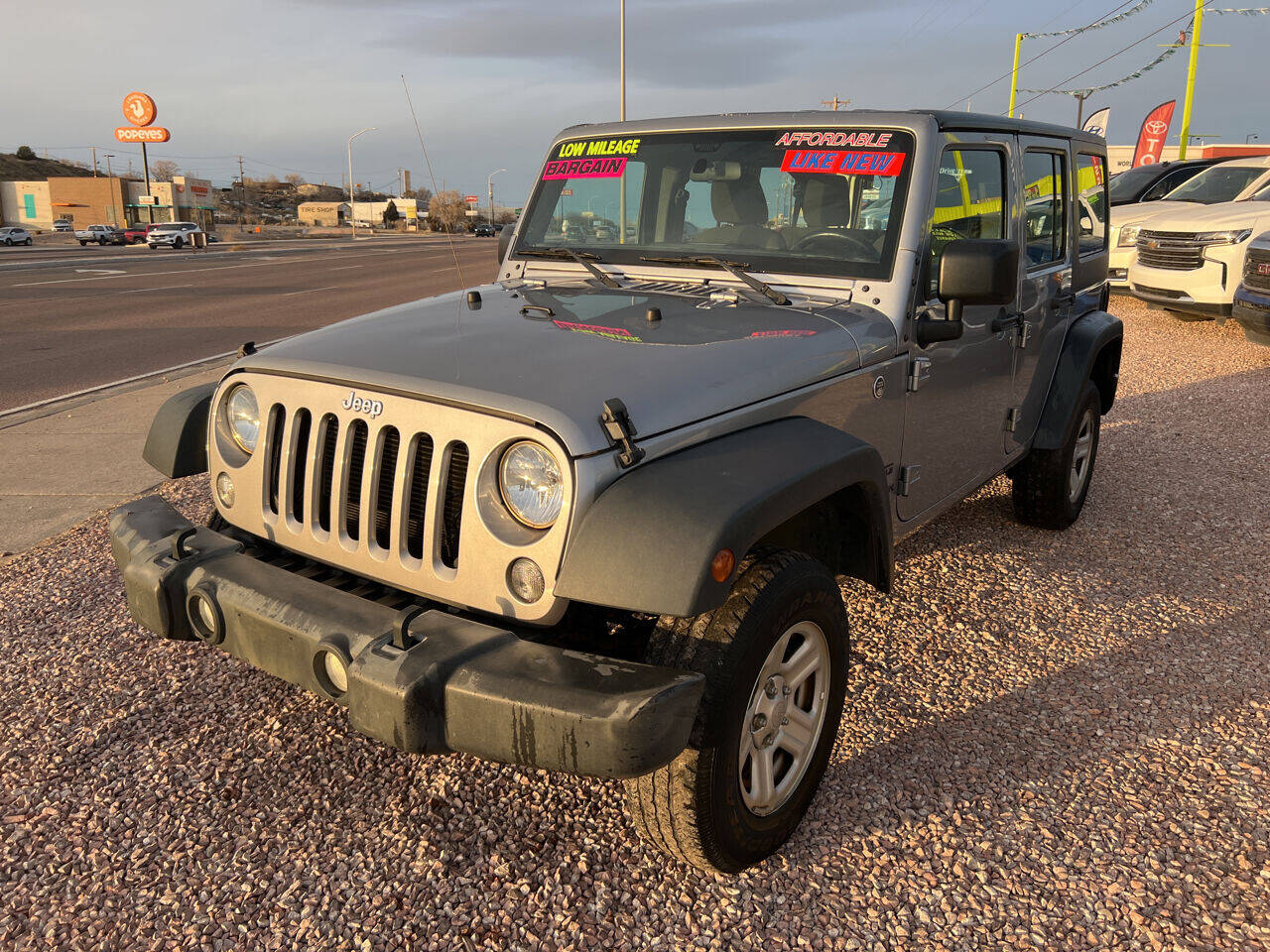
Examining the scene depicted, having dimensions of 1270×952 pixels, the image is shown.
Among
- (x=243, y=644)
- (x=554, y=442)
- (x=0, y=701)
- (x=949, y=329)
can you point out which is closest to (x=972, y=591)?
(x=949, y=329)

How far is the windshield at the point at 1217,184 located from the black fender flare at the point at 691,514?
49.2 ft

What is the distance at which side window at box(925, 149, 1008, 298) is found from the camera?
3430 millimetres

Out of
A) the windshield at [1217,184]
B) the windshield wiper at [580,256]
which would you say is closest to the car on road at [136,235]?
the windshield at [1217,184]

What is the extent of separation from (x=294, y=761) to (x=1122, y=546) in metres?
4.19

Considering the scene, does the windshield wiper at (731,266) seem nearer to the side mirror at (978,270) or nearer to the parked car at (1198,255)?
the side mirror at (978,270)

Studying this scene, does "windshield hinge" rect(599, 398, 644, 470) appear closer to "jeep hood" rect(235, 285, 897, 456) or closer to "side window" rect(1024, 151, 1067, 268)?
"jeep hood" rect(235, 285, 897, 456)

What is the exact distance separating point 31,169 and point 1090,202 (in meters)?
110

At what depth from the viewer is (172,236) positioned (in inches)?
1804

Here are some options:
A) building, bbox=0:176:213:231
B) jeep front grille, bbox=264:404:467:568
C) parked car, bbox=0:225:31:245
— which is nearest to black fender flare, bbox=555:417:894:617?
jeep front grille, bbox=264:404:467:568

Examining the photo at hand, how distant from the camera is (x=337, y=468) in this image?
2.55 m

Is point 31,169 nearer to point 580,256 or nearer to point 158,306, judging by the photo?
point 158,306

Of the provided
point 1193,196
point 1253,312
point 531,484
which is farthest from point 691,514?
point 1193,196

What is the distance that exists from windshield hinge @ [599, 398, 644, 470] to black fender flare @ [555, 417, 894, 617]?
41 mm

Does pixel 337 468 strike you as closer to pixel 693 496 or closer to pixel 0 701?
pixel 693 496
